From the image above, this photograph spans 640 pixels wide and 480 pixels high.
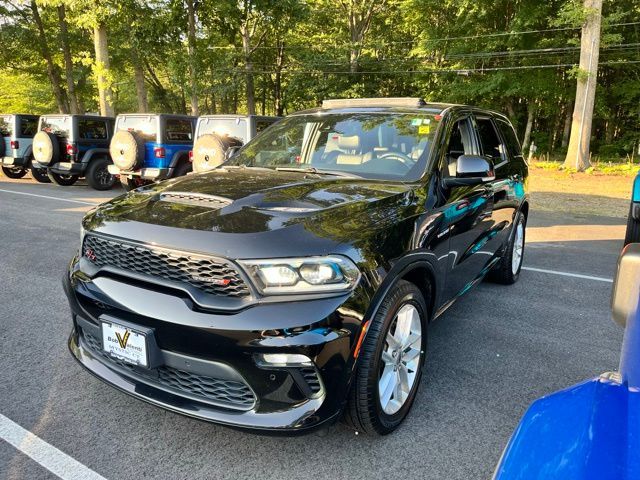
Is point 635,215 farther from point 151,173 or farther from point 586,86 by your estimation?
point 586,86

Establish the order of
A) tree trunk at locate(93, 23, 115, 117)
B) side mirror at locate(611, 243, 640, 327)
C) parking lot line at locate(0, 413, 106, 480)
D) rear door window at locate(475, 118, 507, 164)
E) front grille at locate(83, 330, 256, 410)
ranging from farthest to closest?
tree trunk at locate(93, 23, 115, 117)
rear door window at locate(475, 118, 507, 164)
parking lot line at locate(0, 413, 106, 480)
front grille at locate(83, 330, 256, 410)
side mirror at locate(611, 243, 640, 327)

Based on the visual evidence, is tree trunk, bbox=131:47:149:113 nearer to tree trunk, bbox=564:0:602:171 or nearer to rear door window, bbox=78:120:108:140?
rear door window, bbox=78:120:108:140

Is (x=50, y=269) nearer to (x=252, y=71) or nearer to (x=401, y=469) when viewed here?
(x=401, y=469)

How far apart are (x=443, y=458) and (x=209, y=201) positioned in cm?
178

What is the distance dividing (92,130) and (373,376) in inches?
515

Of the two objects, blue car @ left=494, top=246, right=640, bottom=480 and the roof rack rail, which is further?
the roof rack rail

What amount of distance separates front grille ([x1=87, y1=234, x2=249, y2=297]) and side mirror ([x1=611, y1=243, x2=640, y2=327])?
1.36 metres

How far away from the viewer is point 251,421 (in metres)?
2.05

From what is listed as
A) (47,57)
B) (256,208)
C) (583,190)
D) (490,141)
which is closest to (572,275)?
(490,141)

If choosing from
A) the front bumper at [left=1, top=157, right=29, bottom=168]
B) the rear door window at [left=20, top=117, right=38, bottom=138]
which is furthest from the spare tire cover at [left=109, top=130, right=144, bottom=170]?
the rear door window at [left=20, top=117, right=38, bottom=138]

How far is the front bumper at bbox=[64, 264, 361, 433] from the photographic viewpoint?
6.50 ft

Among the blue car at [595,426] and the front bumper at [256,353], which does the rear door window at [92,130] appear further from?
the blue car at [595,426]

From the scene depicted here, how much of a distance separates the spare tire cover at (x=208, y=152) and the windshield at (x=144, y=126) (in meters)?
2.89

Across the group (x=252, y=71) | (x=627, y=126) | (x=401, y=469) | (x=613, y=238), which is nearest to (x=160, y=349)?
(x=401, y=469)
